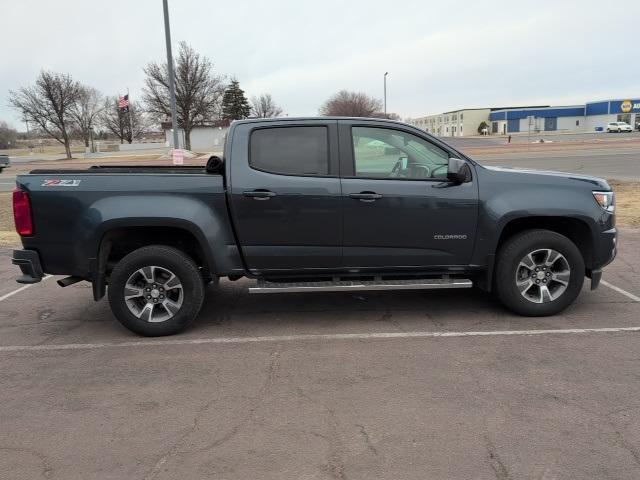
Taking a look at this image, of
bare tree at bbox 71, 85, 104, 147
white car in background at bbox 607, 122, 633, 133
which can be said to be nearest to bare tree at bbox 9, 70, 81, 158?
bare tree at bbox 71, 85, 104, 147

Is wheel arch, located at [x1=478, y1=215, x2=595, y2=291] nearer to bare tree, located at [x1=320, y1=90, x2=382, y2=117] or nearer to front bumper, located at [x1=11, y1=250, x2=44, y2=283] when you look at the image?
front bumper, located at [x1=11, y1=250, x2=44, y2=283]

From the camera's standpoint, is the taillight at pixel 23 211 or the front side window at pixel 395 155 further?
the front side window at pixel 395 155

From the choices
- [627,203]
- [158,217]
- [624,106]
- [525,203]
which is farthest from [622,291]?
[624,106]

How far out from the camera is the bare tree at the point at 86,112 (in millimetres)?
61566

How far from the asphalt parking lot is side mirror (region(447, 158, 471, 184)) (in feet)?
4.49

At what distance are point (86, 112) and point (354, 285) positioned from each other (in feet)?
235

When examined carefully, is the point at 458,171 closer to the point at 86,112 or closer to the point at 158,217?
the point at 158,217

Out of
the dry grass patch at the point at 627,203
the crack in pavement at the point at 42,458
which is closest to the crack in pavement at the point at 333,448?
the crack in pavement at the point at 42,458

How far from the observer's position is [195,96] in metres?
49.3

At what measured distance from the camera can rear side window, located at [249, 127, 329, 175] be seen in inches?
193

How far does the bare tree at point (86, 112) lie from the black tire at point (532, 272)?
62740 millimetres

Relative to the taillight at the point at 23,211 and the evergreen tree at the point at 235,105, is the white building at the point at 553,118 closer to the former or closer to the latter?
the evergreen tree at the point at 235,105

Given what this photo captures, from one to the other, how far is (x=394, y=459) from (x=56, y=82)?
6182 cm

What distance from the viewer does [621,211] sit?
10891 millimetres
